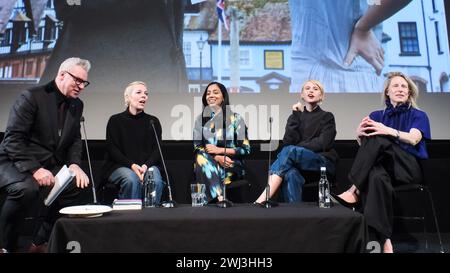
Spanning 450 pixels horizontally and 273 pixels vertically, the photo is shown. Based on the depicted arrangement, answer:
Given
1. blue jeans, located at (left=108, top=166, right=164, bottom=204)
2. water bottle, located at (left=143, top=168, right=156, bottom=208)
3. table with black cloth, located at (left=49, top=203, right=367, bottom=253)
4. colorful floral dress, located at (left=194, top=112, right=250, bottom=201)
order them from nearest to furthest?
table with black cloth, located at (left=49, top=203, right=367, bottom=253) → water bottle, located at (left=143, top=168, right=156, bottom=208) → blue jeans, located at (left=108, top=166, right=164, bottom=204) → colorful floral dress, located at (left=194, top=112, right=250, bottom=201)

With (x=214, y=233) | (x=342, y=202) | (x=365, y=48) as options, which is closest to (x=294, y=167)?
(x=342, y=202)

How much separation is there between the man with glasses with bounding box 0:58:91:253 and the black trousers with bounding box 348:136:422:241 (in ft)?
5.36

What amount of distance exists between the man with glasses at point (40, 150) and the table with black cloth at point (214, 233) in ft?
2.29

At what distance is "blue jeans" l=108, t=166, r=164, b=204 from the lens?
275cm

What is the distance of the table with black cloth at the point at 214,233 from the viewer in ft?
5.33

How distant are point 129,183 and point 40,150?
610 millimetres

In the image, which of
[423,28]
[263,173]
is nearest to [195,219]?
[263,173]

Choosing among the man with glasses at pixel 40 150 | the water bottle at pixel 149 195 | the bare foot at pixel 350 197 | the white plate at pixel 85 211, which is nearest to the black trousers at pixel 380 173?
the bare foot at pixel 350 197

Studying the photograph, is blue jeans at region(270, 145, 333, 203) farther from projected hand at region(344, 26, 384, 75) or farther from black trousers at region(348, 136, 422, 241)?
projected hand at region(344, 26, 384, 75)

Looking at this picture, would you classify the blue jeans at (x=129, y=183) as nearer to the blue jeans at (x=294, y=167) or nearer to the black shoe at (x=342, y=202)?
the blue jeans at (x=294, y=167)

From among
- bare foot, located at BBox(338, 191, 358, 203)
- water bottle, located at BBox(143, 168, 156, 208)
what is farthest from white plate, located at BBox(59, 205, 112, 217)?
bare foot, located at BBox(338, 191, 358, 203)

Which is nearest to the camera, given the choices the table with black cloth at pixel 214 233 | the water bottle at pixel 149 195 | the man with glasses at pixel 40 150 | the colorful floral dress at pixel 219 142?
the table with black cloth at pixel 214 233

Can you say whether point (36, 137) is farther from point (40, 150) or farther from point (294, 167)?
point (294, 167)

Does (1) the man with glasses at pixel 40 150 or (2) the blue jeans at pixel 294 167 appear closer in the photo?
(1) the man with glasses at pixel 40 150
